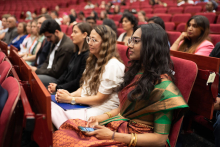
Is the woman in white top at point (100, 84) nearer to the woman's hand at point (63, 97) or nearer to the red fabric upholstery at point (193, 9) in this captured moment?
the woman's hand at point (63, 97)

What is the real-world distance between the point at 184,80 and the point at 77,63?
3.25 feet

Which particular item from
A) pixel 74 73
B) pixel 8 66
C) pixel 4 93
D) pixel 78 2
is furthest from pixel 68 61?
pixel 78 2

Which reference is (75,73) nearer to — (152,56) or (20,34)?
(152,56)

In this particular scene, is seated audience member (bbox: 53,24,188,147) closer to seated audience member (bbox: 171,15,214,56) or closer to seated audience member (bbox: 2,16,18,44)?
seated audience member (bbox: 171,15,214,56)

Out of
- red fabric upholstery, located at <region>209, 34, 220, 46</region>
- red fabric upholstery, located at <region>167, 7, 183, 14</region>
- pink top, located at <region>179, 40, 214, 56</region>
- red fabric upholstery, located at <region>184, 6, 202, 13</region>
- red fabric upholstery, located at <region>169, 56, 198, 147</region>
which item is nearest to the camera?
red fabric upholstery, located at <region>169, 56, 198, 147</region>

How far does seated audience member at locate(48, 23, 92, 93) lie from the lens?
164 centimetres

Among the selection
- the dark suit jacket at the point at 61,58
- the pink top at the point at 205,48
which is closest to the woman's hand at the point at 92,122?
the dark suit jacket at the point at 61,58

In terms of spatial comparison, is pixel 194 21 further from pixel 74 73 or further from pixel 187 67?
pixel 74 73

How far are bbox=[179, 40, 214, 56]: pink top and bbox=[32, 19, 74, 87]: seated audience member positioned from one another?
128cm

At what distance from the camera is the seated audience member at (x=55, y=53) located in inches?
78.3

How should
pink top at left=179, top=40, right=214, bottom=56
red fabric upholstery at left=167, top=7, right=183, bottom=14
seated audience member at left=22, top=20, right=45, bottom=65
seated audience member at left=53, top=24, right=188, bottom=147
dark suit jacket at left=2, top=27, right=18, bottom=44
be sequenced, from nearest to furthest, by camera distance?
1. seated audience member at left=53, top=24, right=188, bottom=147
2. pink top at left=179, top=40, right=214, bottom=56
3. seated audience member at left=22, top=20, right=45, bottom=65
4. dark suit jacket at left=2, top=27, right=18, bottom=44
5. red fabric upholstery at left=167, top=7, right=183, bottom=14

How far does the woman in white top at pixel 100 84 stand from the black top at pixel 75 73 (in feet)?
0.91

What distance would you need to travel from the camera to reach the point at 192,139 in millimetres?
1544

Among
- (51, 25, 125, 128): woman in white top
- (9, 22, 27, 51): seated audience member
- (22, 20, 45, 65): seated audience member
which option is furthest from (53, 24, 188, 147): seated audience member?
(9, 22, 27, 51): seated audience member
